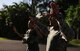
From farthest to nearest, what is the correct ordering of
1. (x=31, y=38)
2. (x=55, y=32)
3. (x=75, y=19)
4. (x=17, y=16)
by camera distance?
(x=75, y=19) → (x=17, y=16) → (x=31, y=38) → (x=55, y=32)

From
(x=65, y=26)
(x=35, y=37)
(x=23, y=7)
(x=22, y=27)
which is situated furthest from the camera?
(x=23, y=7)

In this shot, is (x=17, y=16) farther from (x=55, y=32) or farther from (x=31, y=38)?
(x=55, y=32)

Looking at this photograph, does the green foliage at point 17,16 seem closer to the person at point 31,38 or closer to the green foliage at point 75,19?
the green foliage at point 75,19

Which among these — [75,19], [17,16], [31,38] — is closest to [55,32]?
[31,38]

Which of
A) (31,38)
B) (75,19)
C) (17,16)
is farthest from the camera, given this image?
(75,19)

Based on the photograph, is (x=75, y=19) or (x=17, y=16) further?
(x=75, y=19)

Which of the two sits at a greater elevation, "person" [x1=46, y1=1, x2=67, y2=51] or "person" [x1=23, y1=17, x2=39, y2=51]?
"person" [x1=46, y1=1, x2=67, y2=51]

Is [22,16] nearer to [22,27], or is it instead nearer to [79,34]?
[22,27]

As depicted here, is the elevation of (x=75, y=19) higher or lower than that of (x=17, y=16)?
lower

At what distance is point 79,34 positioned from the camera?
150ft

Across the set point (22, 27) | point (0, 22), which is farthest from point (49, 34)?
point (0, 22)

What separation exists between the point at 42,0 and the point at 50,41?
59998mm

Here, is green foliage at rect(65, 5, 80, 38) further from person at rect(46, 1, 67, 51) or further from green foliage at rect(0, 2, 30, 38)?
person at rect(46, 1, 67, 51)

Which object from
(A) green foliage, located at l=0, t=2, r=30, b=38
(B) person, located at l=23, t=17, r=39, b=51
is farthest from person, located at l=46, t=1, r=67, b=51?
(A) green foliage, located at l=0, t=2, r=30, b=38
